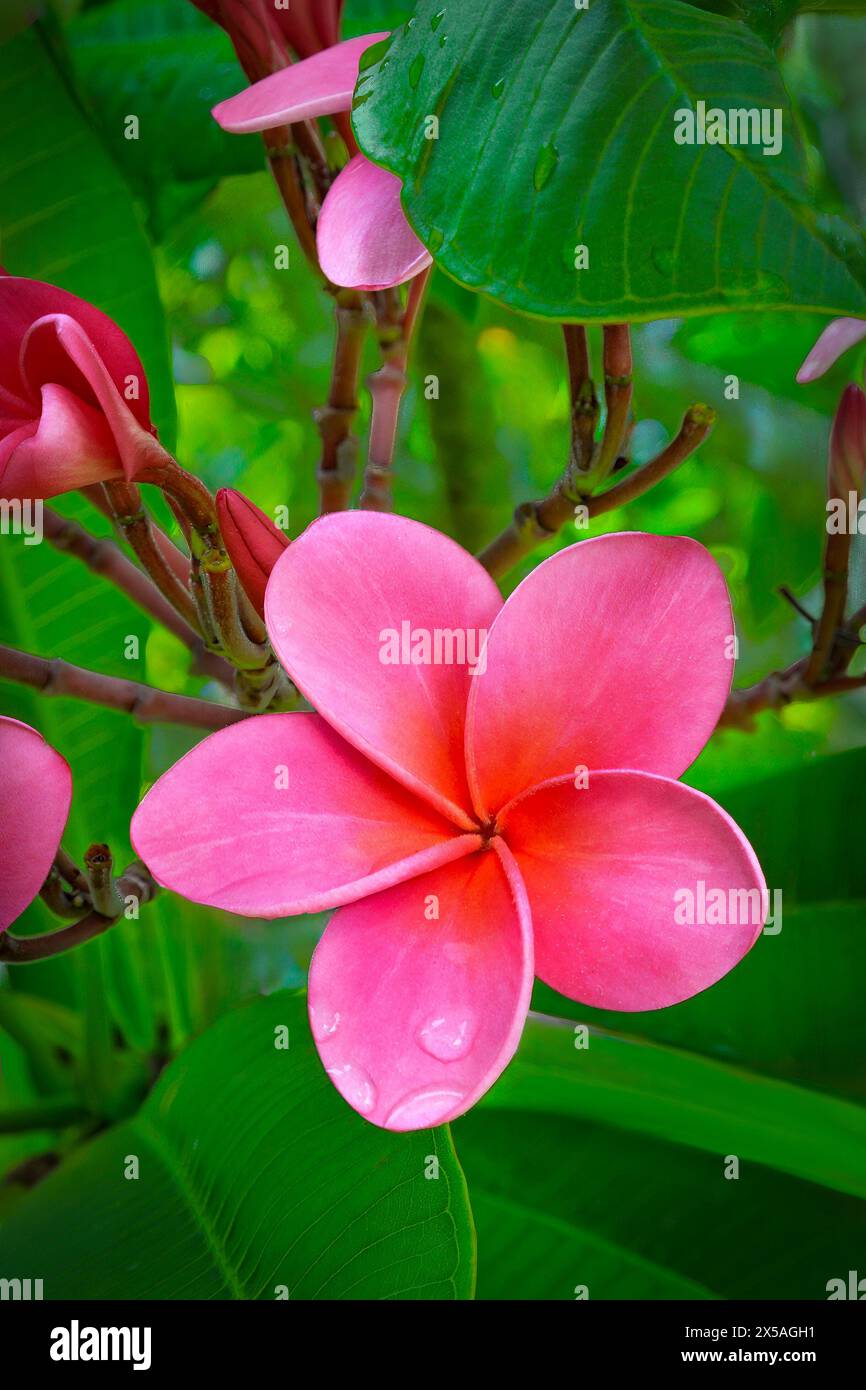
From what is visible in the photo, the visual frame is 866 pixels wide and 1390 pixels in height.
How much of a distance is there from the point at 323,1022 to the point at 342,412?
0.22 meters

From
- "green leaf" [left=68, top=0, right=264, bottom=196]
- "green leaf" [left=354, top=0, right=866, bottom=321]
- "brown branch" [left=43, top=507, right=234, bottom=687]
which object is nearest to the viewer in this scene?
"green leaf" [left=354, top=0, right=866, bottom=321]

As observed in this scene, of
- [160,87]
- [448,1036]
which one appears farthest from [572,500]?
[160,87]

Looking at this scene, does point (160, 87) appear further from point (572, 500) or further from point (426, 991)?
point (426, 991)

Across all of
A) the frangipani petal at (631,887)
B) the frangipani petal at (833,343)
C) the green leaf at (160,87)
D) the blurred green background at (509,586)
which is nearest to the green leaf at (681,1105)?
the blurred green background at (509,586)

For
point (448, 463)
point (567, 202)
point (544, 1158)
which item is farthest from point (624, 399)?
point (544, 1158)

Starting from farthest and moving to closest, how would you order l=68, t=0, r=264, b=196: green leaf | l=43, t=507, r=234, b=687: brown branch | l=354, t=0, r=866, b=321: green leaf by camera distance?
l=68, t=0, r=264, b=196: green leaf
l=43, t=507, r=234, b=687: brown branch
l=354, t=0, r=866, b=321: green leaf

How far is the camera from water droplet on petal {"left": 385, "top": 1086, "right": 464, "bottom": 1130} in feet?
0.96

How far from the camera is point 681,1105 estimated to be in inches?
18.6

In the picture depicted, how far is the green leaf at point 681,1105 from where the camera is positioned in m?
0.47

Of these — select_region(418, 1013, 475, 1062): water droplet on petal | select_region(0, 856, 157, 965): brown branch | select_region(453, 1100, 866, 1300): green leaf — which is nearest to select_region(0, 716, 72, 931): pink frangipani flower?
select_region(0, 856, 157, 965): brown branch

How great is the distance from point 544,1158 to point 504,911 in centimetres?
22

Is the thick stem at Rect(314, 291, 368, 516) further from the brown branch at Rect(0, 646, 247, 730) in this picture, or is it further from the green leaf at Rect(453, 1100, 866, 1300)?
the green leaf at Rect(453, 1100, 866, 1300)

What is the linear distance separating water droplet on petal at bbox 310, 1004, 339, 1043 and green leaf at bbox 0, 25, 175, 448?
10.1 inches

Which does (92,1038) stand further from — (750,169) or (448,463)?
(750,169)
